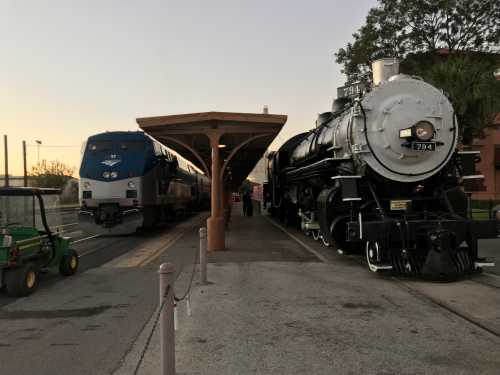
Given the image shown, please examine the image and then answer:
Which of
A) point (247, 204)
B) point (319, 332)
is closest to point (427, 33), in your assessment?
point (247, 204)

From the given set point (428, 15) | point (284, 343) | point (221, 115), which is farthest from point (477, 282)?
point (428, 15)

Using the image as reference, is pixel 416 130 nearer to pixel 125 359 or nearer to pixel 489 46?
pixel 125 359

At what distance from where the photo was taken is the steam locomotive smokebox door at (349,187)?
846 cm

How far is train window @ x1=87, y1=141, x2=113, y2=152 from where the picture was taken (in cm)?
1582

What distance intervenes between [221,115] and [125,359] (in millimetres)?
8311

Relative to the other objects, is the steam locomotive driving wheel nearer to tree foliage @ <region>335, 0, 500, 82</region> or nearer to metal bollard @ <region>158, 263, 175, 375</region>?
metal bollard @ <region>158, 263, 175, 375</region>

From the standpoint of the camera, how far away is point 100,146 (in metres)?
15.9

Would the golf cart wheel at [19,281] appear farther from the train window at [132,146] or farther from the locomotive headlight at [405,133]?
the train window at [132,146]

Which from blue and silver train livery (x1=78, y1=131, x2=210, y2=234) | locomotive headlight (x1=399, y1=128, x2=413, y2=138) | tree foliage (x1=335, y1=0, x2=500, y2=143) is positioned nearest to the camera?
locomotive headlight (x1=399, y1=128, x2=413, y2=138)

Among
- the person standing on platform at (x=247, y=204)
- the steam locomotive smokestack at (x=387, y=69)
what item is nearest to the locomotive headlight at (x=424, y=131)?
Answer: the steam locomotive smokestack at (x=387, y=69)

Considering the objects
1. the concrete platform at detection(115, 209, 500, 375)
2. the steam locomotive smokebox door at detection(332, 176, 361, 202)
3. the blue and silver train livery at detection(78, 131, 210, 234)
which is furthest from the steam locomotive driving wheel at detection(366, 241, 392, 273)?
the blue and silver train livery at detection(78, 131, 210, 234)

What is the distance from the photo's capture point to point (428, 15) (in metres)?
22.2

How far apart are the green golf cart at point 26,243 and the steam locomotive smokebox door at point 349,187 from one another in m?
5.24

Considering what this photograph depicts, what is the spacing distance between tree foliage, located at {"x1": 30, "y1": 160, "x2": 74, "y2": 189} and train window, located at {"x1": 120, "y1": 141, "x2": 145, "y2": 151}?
5386cm
